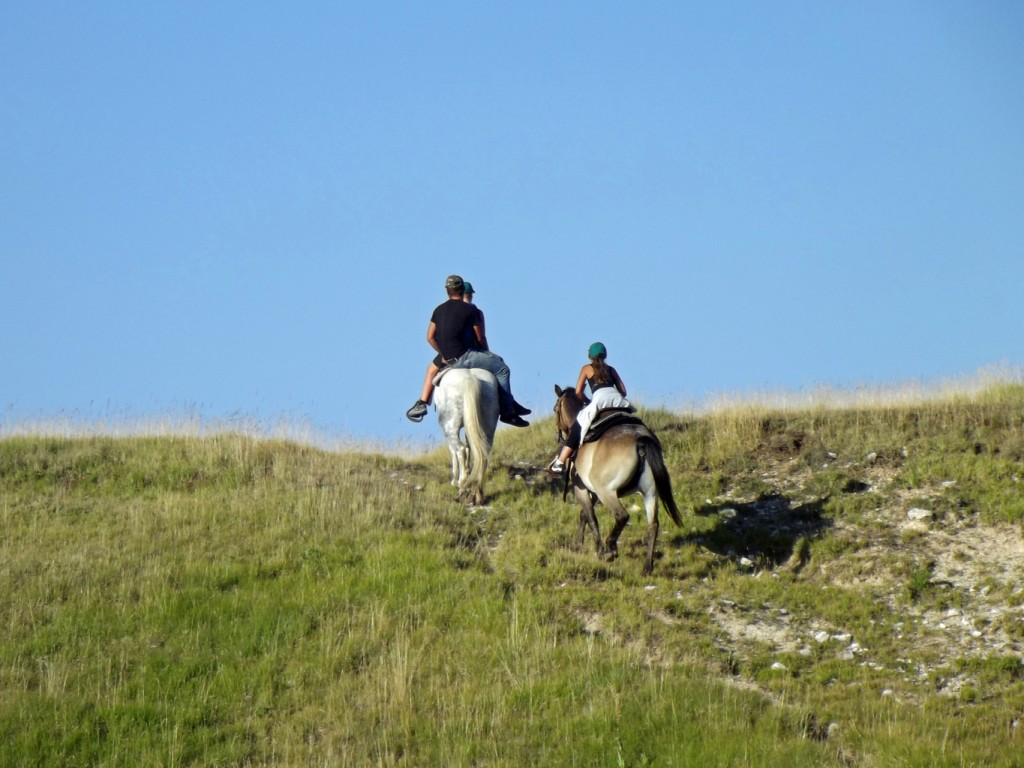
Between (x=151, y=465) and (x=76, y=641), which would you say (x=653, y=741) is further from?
(x=151, y=465)

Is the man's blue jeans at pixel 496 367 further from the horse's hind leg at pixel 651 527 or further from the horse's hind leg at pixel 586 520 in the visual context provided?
the horse's hind leg at pixel 651 527

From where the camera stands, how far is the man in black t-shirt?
16984 mm

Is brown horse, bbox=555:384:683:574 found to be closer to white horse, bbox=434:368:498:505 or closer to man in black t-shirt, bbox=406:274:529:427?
white horse, bbox=434:368:498:505

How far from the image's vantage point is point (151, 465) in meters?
18.1

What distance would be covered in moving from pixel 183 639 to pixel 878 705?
6.64m

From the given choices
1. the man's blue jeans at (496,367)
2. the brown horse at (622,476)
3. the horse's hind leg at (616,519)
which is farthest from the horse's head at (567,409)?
the horse's hind leg at (616,519)

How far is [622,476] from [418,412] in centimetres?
508

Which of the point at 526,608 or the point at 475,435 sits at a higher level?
the point at 475,435

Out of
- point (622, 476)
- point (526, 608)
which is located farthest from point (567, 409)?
point (526, 608)

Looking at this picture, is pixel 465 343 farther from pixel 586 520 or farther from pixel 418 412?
pixel 586 520

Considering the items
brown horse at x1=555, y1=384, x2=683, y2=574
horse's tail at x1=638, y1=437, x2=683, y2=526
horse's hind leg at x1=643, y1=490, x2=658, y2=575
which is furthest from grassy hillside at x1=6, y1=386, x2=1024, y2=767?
horse's tail at x1=638, y1=437, x2=683, y2=526

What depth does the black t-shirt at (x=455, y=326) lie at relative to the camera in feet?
56.0

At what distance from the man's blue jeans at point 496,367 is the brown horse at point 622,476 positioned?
2.95 meters

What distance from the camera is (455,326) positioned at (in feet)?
56.0
